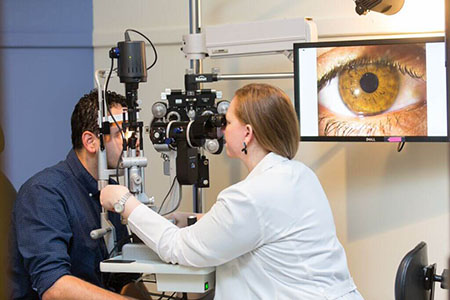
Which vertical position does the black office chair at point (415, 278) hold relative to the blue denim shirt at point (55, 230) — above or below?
below

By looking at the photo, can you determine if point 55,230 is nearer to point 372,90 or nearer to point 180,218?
point 180,218

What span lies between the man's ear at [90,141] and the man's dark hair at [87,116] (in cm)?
Answer: 1

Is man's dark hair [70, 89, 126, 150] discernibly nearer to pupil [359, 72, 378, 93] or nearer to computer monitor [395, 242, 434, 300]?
computer monitor [395, 242, 434, 300]

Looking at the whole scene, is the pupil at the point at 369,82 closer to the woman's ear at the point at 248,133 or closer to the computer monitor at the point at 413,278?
the computer monitor at the point at 413,278

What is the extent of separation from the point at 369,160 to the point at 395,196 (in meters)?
0.22

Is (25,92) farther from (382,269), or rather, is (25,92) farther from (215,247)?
(382,269)

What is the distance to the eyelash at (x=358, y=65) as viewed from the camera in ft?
8.39

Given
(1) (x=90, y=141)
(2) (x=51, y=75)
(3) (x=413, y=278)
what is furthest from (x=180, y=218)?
(2) (x=51, y=75)

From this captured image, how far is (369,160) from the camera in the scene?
3.04 meters

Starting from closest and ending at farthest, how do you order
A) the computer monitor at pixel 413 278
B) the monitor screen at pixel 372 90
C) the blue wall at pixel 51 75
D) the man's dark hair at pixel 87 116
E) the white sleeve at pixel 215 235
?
the white sleeve at pixel 215 235 → the computer monitor at pixel 413 278 → the man's dark hair at pixel 87 116 → the monitor screen at pixel 372 90 → the blue wall at pixel 51 75

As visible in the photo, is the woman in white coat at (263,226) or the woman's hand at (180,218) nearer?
the woman in white coat at (263,226)

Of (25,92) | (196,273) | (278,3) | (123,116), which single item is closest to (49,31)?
(25,92)

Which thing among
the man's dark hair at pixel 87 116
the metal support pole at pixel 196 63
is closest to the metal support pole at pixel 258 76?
the metal support pole at pixel 196 63

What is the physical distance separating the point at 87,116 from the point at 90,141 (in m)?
0.09
